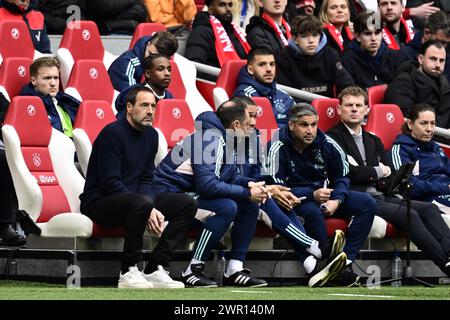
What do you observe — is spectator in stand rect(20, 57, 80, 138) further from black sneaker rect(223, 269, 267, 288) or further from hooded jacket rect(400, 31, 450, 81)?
hooded jacket rect(400, 31, 450, 81)

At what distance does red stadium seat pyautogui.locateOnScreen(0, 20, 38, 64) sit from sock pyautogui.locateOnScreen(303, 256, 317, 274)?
3819mm

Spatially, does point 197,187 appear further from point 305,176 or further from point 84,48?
point 84,48

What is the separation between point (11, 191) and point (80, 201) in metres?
0.67

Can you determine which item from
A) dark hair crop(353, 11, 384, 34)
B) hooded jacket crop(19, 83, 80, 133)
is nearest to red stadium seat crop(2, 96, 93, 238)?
hooded jacket crop(19, 83, 80, 133)

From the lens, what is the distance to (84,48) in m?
14.8

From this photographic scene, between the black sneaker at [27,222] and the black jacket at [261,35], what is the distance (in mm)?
4472

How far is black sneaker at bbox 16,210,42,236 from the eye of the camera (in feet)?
39.2

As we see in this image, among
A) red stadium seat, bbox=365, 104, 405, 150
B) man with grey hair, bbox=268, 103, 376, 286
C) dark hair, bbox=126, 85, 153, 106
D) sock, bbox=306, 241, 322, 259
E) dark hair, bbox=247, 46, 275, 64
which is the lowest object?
sock, bbox=306, 241, 322, 259

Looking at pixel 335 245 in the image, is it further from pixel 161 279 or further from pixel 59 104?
pixel 59 104

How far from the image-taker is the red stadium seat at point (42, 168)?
11992 mm

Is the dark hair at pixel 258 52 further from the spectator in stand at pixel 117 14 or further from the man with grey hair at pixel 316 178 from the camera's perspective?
the spectator in stand at pixel 117 14

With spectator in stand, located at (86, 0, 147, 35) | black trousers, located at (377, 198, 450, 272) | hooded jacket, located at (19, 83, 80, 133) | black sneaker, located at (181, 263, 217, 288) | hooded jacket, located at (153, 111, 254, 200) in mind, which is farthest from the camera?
spectator in stand, located at (86, 0, 147, 35)

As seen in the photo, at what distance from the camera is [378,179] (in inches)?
527
